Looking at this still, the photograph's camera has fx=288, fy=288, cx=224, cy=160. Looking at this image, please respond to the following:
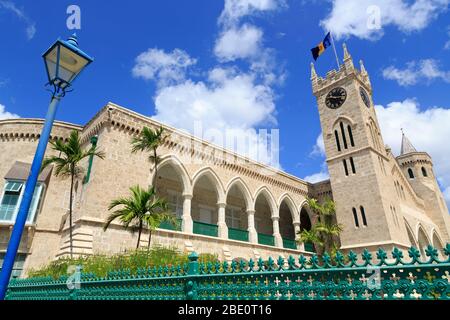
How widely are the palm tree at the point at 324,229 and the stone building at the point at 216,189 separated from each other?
793mm

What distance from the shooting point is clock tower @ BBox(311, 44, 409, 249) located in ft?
61.5

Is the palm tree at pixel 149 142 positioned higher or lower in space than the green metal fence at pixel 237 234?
higher

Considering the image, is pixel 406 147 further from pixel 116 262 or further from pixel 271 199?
pixel 116 262

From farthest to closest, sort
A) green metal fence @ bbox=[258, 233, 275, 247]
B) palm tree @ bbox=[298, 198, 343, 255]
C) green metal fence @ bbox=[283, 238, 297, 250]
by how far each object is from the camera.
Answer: green metal fence @ bbox=[283, 238, 297, 250] → palm tree @ bbox=[298, 198, 343, 255] → green metal fence @ bbox=[258, 233, 275, 247]

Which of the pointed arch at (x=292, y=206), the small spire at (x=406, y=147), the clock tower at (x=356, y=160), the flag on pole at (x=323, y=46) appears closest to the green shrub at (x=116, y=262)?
the pointed arch at (x=292, y=206)

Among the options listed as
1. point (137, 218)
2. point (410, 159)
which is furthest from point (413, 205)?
point (137, 218)

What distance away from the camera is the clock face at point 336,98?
73.6ft

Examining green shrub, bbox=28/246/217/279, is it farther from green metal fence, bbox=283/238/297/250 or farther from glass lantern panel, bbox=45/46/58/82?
green metal fence, bbox=283/238/297/250

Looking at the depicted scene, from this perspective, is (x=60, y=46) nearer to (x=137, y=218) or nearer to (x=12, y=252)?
(x=12, y=252)

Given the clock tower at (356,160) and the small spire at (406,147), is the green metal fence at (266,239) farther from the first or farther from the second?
the small spire at (406,147)

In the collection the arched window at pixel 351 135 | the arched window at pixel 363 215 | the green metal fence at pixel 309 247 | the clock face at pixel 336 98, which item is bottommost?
the green metal fence at pixel 309 247

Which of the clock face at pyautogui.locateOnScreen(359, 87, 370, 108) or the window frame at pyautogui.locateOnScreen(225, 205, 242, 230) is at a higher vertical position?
the clock face at pyautogui.locateOnScreen(359, 87, 370, 108)

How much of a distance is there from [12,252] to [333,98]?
917 inches

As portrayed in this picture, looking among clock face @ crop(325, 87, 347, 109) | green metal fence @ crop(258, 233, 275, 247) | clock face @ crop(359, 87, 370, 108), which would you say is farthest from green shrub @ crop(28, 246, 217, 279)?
clock face @ crop(359, 87, 370, 108)
